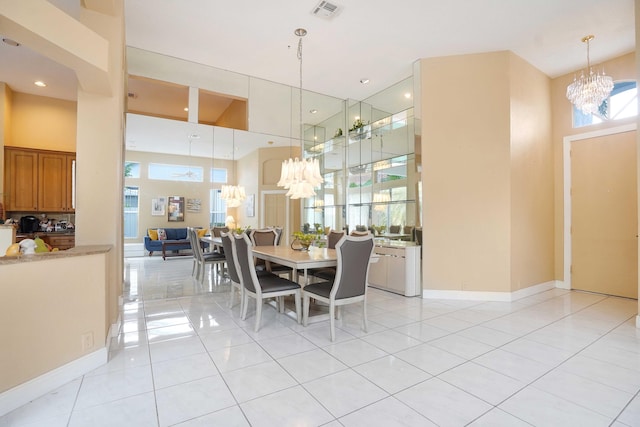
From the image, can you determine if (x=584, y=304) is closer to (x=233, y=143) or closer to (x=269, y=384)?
(x=269, y=384)

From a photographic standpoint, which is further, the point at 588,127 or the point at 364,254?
the point at 588,127

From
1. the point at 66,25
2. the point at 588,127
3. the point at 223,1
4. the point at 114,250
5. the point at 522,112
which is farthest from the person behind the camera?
the point at 588,127

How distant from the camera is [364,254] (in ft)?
10.2

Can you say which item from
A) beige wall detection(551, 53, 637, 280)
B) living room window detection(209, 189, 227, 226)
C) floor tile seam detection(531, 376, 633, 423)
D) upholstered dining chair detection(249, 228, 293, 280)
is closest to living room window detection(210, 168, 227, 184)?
living room window detection(209, 189, 227, 226)

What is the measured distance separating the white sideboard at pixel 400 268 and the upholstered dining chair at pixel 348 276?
5.09 feet

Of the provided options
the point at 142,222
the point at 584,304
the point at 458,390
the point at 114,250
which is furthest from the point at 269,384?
the point at 142,222

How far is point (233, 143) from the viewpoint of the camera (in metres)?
5.39

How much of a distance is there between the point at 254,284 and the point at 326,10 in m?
3.18

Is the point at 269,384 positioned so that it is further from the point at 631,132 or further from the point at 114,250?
the point at 631,132

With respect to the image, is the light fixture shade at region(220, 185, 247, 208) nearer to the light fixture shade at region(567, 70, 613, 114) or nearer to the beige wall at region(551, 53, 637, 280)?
the light fixture shade at region(567, 70, 613, 114)

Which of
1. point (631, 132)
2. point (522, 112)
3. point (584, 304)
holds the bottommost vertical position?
point (584, 304)

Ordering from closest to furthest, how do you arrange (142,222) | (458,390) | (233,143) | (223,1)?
(458,390) < (223,1) < (233,143) < (142,222)

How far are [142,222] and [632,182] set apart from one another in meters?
9.03

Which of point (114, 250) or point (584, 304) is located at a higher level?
point (114, 250)
